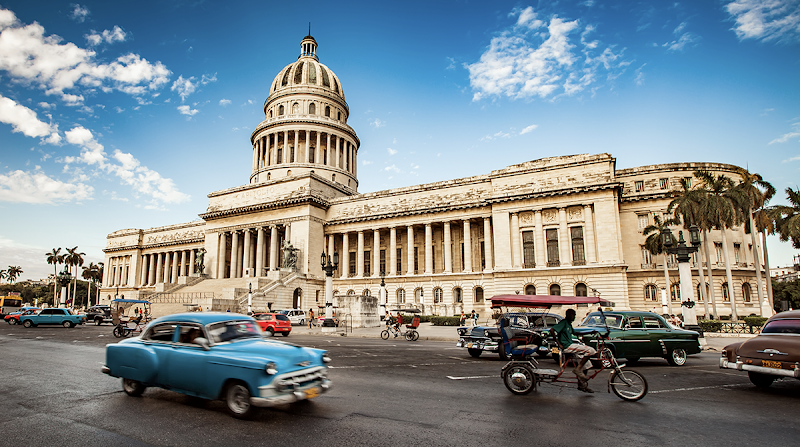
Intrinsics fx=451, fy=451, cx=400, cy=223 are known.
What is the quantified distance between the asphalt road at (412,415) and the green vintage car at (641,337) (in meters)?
2.53

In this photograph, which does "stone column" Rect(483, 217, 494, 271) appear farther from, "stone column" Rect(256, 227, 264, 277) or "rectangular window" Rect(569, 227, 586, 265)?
"stone column" Rect(256, 227, 264, 277)

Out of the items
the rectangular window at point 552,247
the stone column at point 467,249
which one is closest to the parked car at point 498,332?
the rectangular window at point 552,247

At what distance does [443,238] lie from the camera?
2093 inches

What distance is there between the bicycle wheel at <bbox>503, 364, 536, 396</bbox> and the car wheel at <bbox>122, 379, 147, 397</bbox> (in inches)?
283

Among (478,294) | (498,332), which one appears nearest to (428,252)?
(478,294)

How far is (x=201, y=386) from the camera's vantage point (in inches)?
293

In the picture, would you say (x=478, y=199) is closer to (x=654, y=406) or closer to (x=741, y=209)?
(x=741, y=209)

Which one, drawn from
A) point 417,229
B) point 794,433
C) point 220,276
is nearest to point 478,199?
point 417,229

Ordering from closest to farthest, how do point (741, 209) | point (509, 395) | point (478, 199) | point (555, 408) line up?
point (555, 408) → point (509, 395) → point (741, 209) → point (478, 199)

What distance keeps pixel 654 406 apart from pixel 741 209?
35226 millimetres

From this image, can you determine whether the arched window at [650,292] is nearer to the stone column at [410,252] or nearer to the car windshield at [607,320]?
the stone column at [410,252]

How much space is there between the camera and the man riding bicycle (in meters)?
8.88

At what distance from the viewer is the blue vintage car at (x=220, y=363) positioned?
6961mm

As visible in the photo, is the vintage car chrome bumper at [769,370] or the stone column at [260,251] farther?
the stone column at [260,251]
